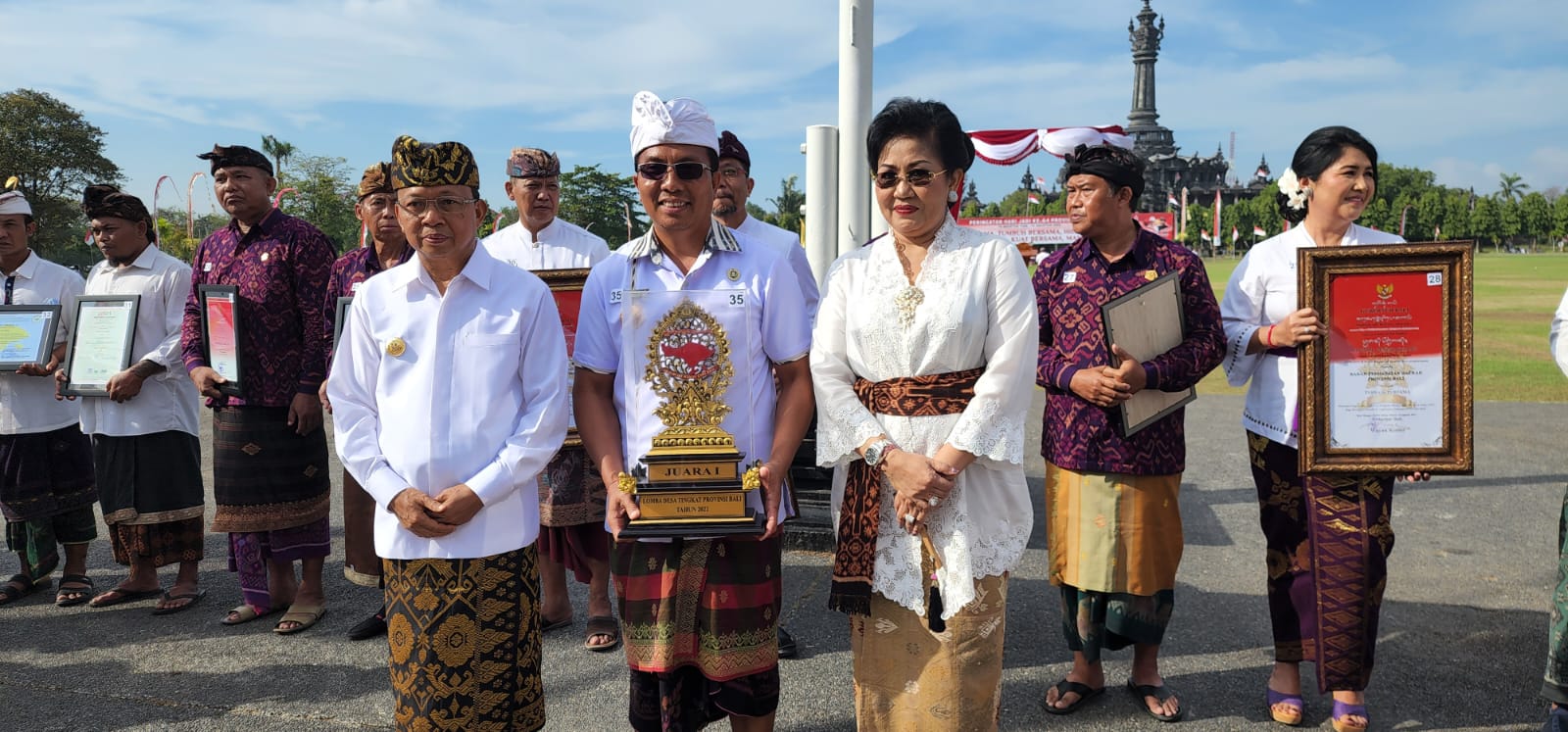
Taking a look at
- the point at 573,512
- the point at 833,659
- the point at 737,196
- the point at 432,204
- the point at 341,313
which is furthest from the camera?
the point at 737,196

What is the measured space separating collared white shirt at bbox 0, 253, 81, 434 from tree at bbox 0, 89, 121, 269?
4582 centimetres

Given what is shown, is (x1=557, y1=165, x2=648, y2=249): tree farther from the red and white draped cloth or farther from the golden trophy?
the golden trophy

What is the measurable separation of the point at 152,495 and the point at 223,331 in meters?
1.20

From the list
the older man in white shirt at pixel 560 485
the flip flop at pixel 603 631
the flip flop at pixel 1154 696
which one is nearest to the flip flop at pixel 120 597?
the older man in white shirt at pixel 560 485

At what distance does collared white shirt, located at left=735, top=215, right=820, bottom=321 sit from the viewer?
168 inches

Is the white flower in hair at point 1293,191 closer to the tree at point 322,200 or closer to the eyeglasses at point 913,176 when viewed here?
the eyeglasses at point 913,176

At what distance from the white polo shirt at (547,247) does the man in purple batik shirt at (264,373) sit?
35.4 inches

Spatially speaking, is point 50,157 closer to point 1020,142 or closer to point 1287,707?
point 1020,142

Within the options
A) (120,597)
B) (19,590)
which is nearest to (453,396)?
(120,597)

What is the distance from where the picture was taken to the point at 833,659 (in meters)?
4.20

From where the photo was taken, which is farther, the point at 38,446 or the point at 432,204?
the point at 38,446

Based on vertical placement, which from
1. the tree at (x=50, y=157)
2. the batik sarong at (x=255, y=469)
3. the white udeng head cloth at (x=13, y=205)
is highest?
the tree at (x=50, y=157)

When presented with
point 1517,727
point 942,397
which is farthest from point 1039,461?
point 942,397

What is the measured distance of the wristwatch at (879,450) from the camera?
2633 mm
